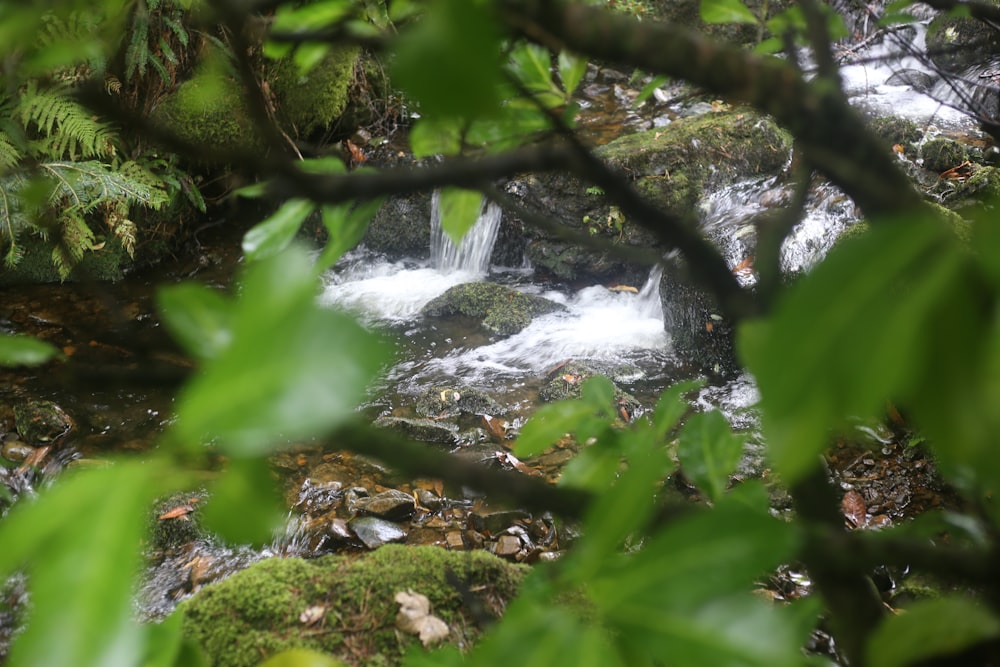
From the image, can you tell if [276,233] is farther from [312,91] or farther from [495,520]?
[312,91]

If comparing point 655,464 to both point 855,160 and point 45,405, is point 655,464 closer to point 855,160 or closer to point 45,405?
point 855,160

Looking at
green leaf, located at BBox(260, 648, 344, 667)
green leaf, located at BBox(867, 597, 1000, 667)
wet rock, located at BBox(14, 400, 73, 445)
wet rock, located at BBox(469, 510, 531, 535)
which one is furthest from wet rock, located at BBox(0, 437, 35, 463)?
green leaf, located at BBox(867, 597, 1000, 667)

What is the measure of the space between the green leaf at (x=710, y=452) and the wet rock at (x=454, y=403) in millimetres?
3591

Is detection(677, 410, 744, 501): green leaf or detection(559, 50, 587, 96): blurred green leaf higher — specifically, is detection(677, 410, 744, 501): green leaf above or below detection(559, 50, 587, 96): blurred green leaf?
below

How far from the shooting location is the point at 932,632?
16.6 inches

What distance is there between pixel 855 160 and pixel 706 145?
627 centimetres

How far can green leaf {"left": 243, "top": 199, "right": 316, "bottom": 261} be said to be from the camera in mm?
496

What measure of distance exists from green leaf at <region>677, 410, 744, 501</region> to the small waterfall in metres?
5.97

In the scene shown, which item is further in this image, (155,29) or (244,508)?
(155,29)

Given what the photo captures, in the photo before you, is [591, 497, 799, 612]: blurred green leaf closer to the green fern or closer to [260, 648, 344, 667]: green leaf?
[260, 648, 344, 667]: green leaf

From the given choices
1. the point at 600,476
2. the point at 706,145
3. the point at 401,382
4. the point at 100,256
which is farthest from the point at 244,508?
the point at 100,256

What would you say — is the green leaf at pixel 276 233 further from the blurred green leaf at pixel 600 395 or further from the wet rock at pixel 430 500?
the wet rock at pixel 430 500

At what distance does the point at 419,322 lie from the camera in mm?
5684

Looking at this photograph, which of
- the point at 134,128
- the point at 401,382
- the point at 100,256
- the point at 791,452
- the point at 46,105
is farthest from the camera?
the point at 100,256
